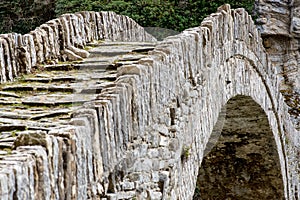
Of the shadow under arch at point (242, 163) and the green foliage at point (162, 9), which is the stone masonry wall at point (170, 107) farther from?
the green foliage at point (162, 9)

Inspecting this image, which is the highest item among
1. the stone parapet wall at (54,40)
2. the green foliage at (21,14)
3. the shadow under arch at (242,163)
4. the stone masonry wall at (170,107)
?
the green foliage at (21,14)

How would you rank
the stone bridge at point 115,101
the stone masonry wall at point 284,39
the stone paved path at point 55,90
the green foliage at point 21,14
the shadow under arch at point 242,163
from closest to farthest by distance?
1. the stone bridge at point 115,101
2. the stone paved path at point 55,90
3. the shadow under arch at point 242,163
4. the stone masonry wall at point 284,39
5. the green foliage at point 21,14

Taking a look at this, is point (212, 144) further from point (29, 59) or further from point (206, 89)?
point (29, 59)

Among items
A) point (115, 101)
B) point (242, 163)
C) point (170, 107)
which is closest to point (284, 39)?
point (242, 163)

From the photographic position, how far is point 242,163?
9.25 m

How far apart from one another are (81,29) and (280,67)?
7497 millimetres

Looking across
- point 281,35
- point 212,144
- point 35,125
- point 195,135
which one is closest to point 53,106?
point 35,125

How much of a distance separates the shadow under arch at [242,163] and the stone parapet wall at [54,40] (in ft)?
9.88

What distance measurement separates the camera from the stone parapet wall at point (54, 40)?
14.2 ft

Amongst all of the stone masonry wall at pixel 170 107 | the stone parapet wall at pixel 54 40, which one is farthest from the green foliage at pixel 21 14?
the stone masonry wall at pixel 170 107

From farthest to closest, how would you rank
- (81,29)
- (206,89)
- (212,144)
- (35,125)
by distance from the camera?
1. (212,144)
2. (81,29)
3. (206,89)
4. (35,125)


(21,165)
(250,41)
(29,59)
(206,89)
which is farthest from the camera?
(250,41)

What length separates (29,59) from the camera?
4512mm

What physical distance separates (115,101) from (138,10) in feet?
31.0
